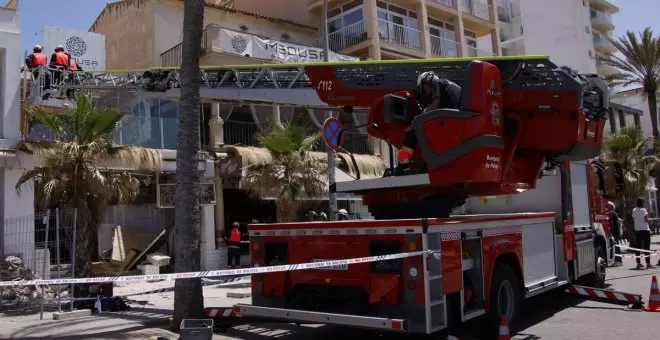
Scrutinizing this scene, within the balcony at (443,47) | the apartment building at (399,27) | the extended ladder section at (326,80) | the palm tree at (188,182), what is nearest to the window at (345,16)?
the apartment building at (399,27)

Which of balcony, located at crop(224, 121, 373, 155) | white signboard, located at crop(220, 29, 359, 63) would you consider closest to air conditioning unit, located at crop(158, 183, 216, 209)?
balcony, located at crop(224, 121, 373, 155)

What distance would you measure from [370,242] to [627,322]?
178 inches

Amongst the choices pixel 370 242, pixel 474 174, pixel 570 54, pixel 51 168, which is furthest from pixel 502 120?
pixel 570 54

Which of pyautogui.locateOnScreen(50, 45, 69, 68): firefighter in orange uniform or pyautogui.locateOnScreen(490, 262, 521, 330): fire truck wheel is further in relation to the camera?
pyautogui.locateOnScreen(50, 45, 69, 68): firefighter in orange uniform

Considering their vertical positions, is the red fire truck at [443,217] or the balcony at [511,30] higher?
the balcony at [511,30]

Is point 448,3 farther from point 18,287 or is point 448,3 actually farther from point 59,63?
point 18,287

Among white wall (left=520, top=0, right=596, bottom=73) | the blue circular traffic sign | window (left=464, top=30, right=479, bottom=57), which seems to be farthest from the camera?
white wall (left=520, top=0, right=596, bottom=73)

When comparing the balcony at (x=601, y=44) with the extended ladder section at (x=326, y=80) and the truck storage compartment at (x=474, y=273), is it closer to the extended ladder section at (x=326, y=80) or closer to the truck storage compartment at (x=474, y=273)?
the extended ladder section at (x=326, y=80)

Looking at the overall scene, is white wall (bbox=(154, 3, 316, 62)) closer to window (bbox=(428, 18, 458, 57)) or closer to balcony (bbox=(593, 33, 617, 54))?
window (bbox=(428, 18, 458, 57))

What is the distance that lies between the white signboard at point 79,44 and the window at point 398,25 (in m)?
11.7

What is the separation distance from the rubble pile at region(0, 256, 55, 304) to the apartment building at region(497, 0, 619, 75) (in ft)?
145

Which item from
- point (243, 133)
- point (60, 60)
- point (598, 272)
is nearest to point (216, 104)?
point (243, 133)

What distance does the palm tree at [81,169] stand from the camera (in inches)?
427

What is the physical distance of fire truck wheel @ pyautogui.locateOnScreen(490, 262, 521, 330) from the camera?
7.38m
